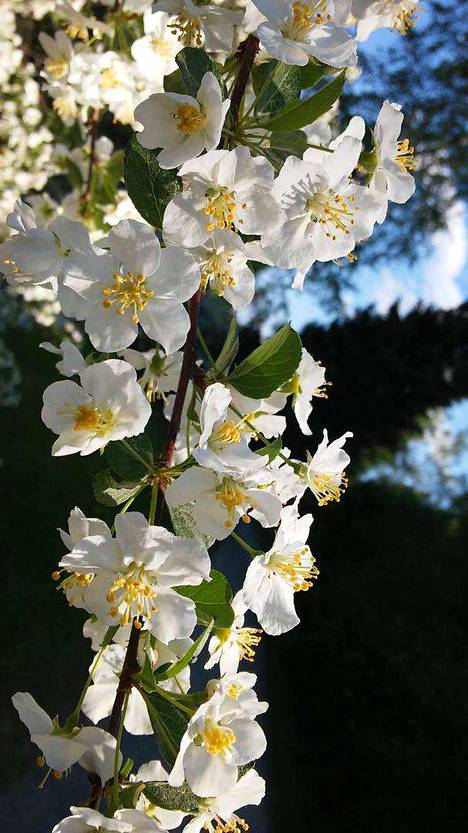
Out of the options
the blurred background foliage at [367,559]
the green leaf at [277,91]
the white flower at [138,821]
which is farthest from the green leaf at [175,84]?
the blurred background foliage at [367,559]

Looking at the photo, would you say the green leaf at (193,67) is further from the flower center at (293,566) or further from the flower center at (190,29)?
the flower center at (293,566)

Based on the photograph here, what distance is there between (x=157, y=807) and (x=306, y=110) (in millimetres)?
778

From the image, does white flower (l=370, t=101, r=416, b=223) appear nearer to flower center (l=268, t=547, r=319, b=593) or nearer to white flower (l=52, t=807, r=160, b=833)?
flower center (l=268, t=547, r=319, b=593)

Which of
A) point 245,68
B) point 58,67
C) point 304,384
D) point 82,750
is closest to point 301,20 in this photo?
point 245,68

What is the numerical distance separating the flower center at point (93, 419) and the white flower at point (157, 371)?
322 millimetres

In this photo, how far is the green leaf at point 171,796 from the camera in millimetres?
751

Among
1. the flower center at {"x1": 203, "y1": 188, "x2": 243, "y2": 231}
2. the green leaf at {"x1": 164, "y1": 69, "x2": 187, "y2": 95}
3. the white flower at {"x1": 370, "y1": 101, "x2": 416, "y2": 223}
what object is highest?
the green leaf at {"x1": 164, "y1": 69, "x2": 187, "y2": 95}

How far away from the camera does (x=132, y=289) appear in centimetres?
79

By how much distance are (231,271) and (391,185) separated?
0.23 m

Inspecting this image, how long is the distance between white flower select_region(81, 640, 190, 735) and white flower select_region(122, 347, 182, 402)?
15.9 inches

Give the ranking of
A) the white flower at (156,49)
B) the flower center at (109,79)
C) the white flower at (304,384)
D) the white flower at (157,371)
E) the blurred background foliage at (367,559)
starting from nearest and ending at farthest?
the white flower at (304,384) → the white flower at (157,371) → the white flower at (156,49) → the flower center at (109,79) → the blurred background foliage at (367,559)

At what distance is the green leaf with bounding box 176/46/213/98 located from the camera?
79cm

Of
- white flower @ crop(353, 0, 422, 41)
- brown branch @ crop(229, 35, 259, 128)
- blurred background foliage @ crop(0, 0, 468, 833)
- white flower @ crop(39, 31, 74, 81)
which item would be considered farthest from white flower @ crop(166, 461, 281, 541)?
blurred background foliage @ crop(0, 0, 468, 833)

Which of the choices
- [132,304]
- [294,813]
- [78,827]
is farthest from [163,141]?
[294,813]
